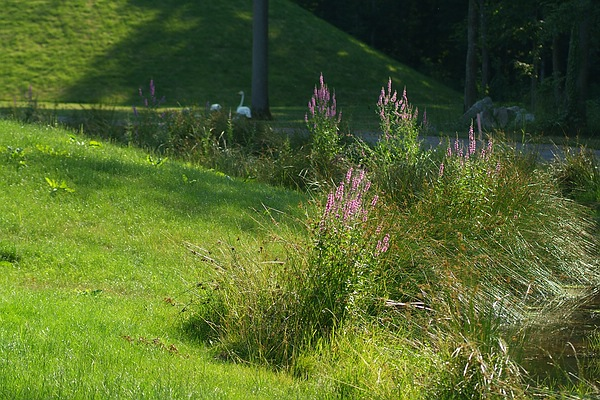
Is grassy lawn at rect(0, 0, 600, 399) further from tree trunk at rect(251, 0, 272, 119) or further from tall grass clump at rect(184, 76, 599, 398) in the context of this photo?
tree trunk at rect(251, 0, 272, 119)

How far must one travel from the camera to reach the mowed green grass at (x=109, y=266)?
498 cm

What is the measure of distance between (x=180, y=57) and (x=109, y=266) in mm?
28072

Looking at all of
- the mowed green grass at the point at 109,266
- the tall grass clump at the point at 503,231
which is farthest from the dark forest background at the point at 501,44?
the mowed green grass at the point at 109,266

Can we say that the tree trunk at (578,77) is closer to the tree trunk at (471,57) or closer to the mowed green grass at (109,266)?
the tree trunk at (471,57)

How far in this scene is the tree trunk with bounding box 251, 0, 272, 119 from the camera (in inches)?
968

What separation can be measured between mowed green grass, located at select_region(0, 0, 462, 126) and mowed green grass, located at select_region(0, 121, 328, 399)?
1744 centimetres

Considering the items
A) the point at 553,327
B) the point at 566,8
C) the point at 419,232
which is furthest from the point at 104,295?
the point at 566,8

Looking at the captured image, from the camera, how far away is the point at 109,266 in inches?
312

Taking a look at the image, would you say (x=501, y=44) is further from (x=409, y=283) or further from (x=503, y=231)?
(x=409, y=283)

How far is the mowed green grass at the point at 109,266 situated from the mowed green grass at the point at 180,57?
57.2 feet

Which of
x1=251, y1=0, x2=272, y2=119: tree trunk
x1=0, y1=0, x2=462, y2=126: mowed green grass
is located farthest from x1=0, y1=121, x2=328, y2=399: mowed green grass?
x1=0, y1=0, x2=462, y2=126: mowed green grass

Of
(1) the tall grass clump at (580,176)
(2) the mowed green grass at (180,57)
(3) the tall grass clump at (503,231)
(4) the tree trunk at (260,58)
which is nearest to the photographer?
(3) the tall grass clump at (503,231)

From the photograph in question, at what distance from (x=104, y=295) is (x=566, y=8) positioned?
16027mm

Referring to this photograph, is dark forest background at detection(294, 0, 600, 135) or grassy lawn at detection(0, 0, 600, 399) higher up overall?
grassy lawn at detection(0, 0, 600, 399)
